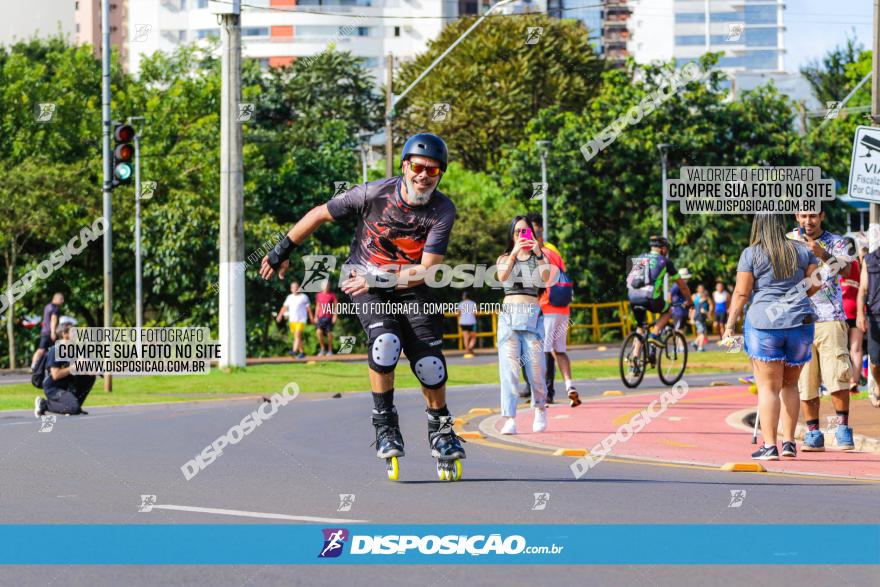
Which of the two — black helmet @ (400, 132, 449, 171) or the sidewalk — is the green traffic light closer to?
the sidewalk

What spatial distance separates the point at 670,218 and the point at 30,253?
70.9 feet

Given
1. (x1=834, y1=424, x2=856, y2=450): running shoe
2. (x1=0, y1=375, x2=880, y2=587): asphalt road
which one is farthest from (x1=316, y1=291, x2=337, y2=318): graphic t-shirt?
(x1=834, y1=424, x2=856, y2=450): running shoe

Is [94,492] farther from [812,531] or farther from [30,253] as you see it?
[30,253]

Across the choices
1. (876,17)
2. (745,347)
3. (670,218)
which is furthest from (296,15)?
(745,347)

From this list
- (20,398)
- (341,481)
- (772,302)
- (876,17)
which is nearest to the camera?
(341,481)

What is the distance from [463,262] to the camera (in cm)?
4516

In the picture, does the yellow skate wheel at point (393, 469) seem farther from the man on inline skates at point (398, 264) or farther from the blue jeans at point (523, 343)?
the blue jeans at point (523, 343)

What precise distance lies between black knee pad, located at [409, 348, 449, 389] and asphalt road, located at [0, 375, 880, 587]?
0.61 metres

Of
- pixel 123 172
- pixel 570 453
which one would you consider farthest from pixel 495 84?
pixel 570 453

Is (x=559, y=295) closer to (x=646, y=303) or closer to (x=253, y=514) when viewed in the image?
(x=646, y=303)

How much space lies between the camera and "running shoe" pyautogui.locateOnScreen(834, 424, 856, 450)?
11188 millimetres

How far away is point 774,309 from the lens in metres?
10.3

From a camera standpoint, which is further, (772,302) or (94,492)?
(772,302)

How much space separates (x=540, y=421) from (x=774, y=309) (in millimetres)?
3190
